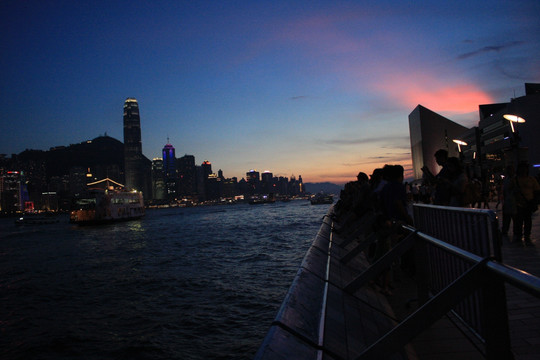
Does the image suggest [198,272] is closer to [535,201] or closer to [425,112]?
[535,201]

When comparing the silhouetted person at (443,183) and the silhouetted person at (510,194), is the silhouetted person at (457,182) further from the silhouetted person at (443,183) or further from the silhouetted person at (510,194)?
the silhouetted person at (510,194)

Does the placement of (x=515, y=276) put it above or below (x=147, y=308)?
above

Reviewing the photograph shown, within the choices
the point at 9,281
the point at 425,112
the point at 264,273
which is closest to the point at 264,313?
the point at 264,273

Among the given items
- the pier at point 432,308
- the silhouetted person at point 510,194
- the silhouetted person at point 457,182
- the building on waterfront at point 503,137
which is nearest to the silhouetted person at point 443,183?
the silhouetted person at point 457,182

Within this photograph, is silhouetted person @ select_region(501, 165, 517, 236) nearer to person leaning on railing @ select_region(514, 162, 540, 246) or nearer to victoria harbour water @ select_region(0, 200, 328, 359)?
person leaning on railing @ select_region(514, 162, 540, 246)

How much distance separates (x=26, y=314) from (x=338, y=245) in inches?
369

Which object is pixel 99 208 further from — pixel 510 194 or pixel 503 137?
pixel 503 137

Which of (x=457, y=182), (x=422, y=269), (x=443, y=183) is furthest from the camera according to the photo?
(x=443, y=183)

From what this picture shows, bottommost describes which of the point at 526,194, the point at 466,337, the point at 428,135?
the point at 466,337

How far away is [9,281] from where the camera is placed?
16656 millimetres

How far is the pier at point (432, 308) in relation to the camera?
6.56 feet

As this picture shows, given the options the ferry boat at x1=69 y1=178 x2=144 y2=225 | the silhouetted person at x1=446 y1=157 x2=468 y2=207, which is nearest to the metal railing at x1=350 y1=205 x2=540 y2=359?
the silhouetted person at x1=446 y1=157 x2=468 y2=207

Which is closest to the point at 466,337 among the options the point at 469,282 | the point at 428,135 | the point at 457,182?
the point at 469,282

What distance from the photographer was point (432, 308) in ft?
6.76
